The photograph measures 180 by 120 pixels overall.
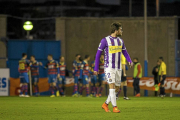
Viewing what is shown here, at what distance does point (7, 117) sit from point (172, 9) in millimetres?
67405

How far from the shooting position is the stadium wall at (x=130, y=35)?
100ft

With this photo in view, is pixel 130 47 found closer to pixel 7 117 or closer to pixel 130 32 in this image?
pixel 130 32

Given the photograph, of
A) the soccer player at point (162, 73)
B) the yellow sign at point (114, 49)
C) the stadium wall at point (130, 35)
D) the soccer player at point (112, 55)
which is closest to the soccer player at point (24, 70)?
the stadium wall at point (130, 35)

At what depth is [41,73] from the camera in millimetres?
29406

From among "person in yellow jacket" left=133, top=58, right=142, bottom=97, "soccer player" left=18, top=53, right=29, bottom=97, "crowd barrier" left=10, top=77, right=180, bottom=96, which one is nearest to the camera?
Answer: "soccer player" left=18, top=53, right=29, bottom=97

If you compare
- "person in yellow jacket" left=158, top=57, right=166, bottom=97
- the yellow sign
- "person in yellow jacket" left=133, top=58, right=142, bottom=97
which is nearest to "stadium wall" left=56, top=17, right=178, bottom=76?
"person in yellow jacket" left=133, top=58, right=142, bottom=97

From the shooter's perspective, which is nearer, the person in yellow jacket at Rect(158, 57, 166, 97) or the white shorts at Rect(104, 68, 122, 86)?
the white shorts at Rect(104, 68, 122, 86)

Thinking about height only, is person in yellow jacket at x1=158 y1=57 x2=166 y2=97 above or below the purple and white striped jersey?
below

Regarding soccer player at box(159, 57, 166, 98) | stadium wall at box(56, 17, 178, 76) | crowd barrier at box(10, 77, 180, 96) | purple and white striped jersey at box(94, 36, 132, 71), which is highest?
stadium wall at box(56, 17, 178, 76)

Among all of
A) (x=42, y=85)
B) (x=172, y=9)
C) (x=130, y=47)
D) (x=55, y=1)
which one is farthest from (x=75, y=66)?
(x=55, y=1)

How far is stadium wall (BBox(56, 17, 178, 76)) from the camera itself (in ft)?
100

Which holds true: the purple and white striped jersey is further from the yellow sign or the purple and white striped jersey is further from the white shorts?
the white shorts

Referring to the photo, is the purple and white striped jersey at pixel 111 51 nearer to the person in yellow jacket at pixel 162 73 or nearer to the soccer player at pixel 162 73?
the soccer player at pixel 162 73

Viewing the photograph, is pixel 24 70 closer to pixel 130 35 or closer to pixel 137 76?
pixel 137 76
